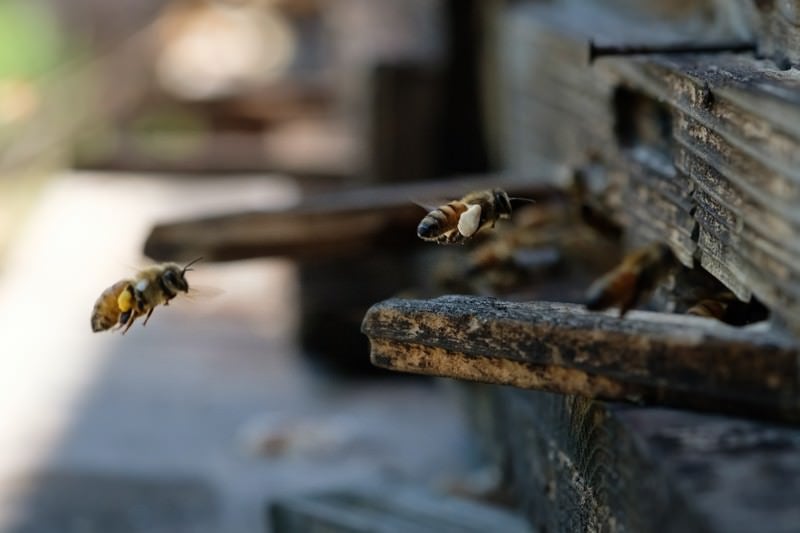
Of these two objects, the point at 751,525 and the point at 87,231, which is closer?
the point at 751,525

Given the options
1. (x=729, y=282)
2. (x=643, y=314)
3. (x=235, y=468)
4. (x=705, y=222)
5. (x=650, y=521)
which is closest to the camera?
(x=650, y=521)

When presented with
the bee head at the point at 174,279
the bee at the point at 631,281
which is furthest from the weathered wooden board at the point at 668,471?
the bee head at the point at 174,279

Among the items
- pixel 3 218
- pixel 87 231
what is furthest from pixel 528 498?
pixel 3 218

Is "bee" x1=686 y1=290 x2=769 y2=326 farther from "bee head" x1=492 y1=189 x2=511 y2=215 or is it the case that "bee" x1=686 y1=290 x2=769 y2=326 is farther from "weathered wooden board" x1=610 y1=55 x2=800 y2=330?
"bee head" x1=492 y1=189 x2=511 y2=215

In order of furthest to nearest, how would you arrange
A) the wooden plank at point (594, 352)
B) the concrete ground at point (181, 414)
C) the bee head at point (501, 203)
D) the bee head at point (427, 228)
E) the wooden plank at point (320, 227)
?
the concrete ground at point (181, 414), the wooden plank at point (320, 227), the bee head at point (501, 203), the bee head at point (427, 228), the wooden plank at point (594, 352)

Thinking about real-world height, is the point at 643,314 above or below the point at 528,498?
above

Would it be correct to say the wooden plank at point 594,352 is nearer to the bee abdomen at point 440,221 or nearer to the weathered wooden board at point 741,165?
the weathered wooden board at point 741,165

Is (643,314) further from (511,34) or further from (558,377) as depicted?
(511,34)
